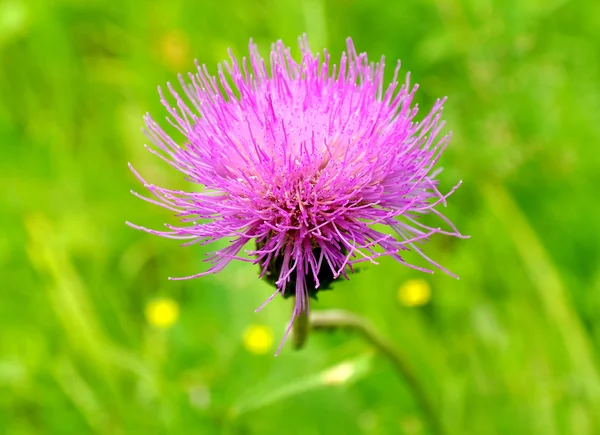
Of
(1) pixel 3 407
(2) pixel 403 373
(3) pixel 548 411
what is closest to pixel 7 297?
(1) pixel 3 407

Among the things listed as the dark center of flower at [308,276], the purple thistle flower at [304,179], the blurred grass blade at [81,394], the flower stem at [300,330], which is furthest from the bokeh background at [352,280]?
the purple thistle flower at [304,179]

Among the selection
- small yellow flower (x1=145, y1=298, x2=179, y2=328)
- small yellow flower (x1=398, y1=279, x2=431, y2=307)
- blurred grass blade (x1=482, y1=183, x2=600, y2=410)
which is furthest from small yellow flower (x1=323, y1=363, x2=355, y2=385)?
blurred grass blade (x1=482, y1=183, x2=600, y2=410)

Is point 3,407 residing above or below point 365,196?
below

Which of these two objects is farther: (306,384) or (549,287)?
(549,287)

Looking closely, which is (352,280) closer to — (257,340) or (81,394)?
(257,340)

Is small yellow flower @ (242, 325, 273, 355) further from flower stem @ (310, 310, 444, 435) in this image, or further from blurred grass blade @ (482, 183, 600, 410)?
blurred grass blade @ (482, 183, 600, 410)

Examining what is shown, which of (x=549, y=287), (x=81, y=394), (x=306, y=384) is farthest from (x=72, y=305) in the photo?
(x=549, y=287)

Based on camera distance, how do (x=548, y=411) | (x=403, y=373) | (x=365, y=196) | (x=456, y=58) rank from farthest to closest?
(x=456, y=58) < (x=548, y=411) < (x=403, y=373) < (x=365, y=196)

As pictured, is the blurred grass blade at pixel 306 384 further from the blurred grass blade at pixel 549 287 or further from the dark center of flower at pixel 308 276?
the blurred grass blade at pixel 549 287

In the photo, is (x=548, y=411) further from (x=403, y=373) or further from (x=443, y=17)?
(x=443, y=17)
